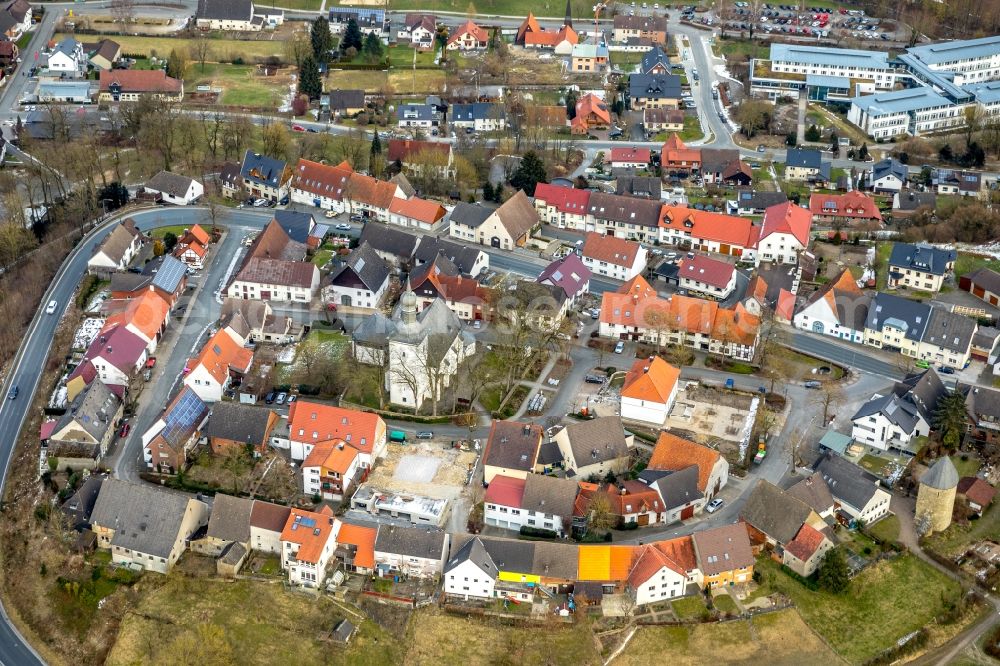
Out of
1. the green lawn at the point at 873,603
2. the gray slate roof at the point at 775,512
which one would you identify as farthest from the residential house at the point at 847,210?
the green lawn at the point at 873,603

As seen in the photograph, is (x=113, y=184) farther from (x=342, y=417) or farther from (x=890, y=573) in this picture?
(x=890, y=573)

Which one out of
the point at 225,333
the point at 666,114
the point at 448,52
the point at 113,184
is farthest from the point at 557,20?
the point at 225,333

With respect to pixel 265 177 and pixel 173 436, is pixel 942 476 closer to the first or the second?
pixel 173 436

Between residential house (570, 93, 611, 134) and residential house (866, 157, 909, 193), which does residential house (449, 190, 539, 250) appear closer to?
residential house (570, 93, 611, 134)

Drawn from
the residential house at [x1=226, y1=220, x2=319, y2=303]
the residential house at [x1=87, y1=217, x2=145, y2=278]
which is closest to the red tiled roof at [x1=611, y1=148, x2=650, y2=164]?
the residential house at [x1=226, y1=220, x2=319, y2=303]

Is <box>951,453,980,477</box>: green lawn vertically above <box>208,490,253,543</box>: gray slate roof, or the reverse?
<box>951,453,980,477</box>: green lawn

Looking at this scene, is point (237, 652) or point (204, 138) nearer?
point (237, 652)
